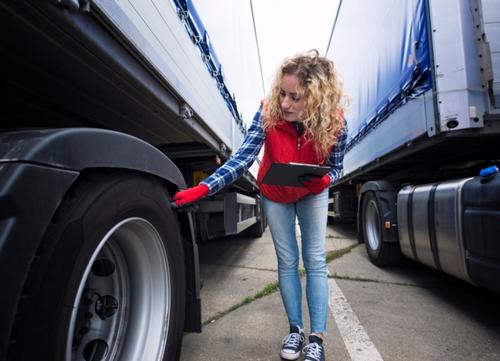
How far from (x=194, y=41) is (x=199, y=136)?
63cm

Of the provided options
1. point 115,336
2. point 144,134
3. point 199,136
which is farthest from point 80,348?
point 199,136

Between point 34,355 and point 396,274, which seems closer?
point 34,355

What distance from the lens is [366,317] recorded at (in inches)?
105

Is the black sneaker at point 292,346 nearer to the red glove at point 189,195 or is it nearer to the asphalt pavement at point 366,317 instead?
the asphalt pavement at point 366,317

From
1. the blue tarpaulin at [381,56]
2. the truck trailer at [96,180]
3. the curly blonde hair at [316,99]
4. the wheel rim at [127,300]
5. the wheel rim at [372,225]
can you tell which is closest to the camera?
the truck trailer at [96,180]

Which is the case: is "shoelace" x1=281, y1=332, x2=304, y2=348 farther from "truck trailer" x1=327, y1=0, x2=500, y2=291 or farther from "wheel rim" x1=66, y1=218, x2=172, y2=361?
"truck trailer" x1=327, y1=0, x2=500, y2=291

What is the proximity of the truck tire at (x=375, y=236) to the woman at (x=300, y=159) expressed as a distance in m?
2.28

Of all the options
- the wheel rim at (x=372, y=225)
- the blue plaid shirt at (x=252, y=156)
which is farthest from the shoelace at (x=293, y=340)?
the wheel rim at (x=372, y=225)

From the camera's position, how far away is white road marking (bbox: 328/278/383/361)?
6.73 ft

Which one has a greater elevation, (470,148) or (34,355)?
(470,148)

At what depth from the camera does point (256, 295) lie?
315cm

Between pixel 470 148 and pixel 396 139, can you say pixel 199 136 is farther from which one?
pixel 470 148

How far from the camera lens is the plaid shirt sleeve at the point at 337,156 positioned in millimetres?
2068

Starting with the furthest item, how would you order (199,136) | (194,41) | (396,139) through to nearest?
(396,139), (199,136), (194,41)
